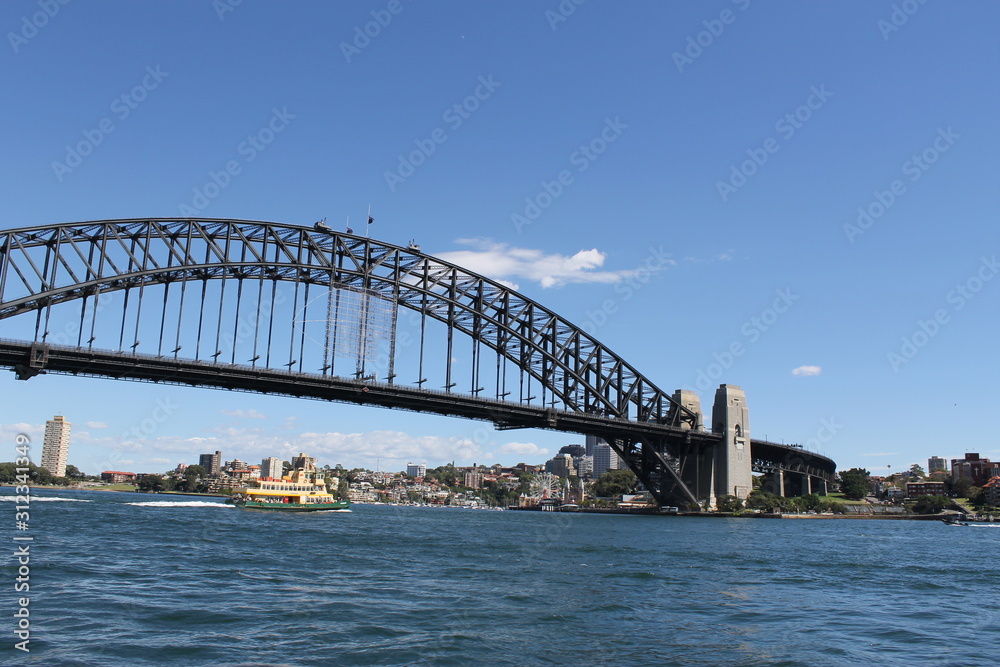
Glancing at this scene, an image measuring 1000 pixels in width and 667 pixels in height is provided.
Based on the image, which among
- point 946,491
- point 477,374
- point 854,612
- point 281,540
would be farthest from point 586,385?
point 946,491

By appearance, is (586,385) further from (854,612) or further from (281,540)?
(854,612)

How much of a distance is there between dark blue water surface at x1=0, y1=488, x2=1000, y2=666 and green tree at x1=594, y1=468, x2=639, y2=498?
14051 cm

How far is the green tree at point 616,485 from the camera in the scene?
18075cm

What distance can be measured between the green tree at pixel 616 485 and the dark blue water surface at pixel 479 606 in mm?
140514

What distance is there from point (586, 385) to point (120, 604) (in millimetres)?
78335

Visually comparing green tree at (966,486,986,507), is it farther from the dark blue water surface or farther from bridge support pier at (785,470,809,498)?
the dark blue water surface

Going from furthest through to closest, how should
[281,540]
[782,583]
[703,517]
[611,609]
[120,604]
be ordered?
[703,517], [281,540], [782,583], [611,609], [120,604]

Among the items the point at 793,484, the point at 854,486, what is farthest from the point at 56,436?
the point at 854,486

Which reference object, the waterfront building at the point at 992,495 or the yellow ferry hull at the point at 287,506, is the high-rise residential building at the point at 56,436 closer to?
the yellow ferry hull at the point at 287,506

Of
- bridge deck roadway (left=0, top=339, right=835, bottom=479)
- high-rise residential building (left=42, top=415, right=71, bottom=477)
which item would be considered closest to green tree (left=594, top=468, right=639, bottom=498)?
bridge deck roadway (left=0, top=339, right=835, bottom=479)

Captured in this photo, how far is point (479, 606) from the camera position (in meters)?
22.8

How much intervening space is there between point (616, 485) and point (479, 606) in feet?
545

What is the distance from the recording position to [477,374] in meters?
83.8

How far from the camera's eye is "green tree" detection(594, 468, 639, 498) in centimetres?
18075
